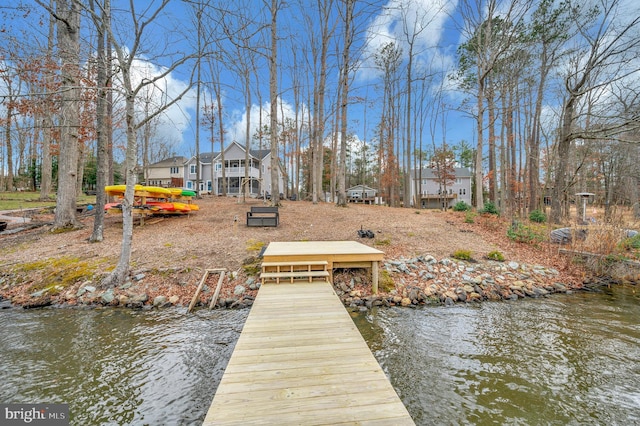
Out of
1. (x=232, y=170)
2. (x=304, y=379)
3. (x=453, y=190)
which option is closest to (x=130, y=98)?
(x=304, y=379)

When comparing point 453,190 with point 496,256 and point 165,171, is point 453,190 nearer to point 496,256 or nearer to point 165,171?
point 496,256

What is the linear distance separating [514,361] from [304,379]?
3.26 meters

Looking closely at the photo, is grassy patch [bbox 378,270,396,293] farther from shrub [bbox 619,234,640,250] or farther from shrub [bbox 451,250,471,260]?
shrub [bbox 619,234,640,250]

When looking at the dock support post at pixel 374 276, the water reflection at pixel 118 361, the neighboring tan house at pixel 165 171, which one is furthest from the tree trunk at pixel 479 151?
the neighboring tan house at pixel 165 171

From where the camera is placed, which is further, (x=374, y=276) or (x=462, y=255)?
(x=462, y=255)

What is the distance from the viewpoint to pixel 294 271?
5.48 metres

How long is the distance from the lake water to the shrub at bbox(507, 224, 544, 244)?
4040mm

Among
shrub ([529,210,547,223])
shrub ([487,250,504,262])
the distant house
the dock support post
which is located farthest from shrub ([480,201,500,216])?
the distant house

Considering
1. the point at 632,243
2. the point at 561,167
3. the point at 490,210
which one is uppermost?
the point at 561,167

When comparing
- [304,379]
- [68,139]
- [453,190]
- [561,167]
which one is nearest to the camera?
[304,379]

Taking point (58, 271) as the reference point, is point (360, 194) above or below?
above

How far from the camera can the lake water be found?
2.82 meters

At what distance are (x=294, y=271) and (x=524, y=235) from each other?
891cm

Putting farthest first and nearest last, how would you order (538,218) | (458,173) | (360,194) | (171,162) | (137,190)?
(360,194) → (458,173) → (171,162) → (538,218) → (137,190)
